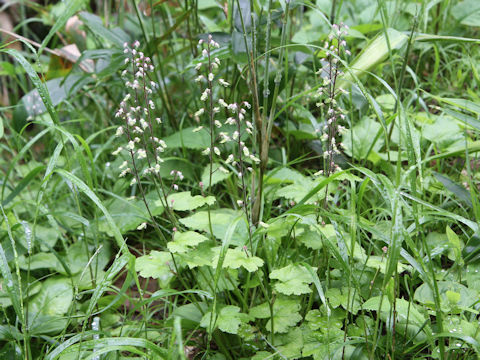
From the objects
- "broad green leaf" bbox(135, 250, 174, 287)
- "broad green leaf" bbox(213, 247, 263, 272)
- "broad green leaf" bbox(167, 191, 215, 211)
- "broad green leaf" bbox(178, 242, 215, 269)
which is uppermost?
"broad green leaf" bbox(167, 191, 215, 211)

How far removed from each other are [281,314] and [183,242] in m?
0.31

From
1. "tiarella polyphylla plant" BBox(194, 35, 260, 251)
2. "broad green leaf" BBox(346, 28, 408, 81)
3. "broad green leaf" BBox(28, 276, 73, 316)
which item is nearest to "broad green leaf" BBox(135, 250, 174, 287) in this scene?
"tiarella polyphylla plant" BBox(194, 35, 260, 251)

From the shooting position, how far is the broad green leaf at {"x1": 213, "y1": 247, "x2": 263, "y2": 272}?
46.2 inches

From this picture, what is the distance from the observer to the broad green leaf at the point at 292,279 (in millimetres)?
1170

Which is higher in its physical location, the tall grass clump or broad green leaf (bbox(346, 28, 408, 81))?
broad green leaf (bbox(346, 28, 408, 81))

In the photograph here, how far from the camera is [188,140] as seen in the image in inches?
76.2

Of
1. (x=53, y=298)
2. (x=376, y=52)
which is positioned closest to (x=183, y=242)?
(x=53, y=298)

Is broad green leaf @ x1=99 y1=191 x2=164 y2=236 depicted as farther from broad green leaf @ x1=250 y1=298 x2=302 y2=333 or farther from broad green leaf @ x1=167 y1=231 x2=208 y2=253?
broad green leaf @ x1=250 y1=298 x2=302 y2=333

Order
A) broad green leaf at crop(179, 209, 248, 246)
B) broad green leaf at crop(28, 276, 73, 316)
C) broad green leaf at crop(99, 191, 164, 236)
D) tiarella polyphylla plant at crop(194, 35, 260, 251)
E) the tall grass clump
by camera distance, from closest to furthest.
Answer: the tall grass clump
tiarella polyphylla plant at crop(194, 35, 260, 251)
broad green leaf at crop(179, 209, 248, 246)
broad green leaf at crop(28, 276, 73, 316)
broad green leaf at crop(99, 191, 164, 236)

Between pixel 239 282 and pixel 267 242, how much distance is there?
0.14 m

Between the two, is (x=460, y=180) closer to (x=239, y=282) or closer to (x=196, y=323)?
(x=239, y=282)

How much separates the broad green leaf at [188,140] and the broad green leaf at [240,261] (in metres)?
0.72

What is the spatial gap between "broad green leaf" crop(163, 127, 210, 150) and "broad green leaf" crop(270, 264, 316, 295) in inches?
30.1

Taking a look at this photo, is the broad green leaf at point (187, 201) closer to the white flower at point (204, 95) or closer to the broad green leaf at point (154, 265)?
the broad green leaf at point (154, 265)
